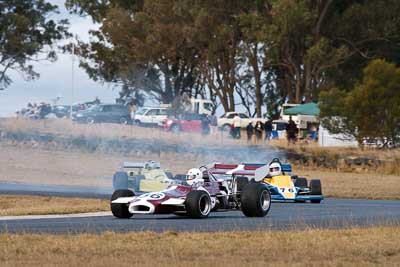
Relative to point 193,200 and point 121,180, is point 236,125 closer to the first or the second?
point 121,180

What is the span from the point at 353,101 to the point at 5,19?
146 feet

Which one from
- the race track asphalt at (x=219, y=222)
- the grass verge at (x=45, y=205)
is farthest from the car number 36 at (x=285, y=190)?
the grass verge at (x=45, y=205)

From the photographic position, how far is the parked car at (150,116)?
3285 inches

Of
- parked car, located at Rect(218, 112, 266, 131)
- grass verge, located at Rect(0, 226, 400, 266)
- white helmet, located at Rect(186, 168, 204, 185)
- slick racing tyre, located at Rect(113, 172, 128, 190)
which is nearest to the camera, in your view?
grass verge, located at Rect(0, 226, 400, 266)

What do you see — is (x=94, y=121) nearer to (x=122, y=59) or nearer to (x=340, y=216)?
A: (x=122, y=59)

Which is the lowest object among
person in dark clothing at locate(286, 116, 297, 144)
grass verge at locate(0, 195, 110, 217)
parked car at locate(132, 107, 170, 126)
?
grass verge at locate(0, 195, 110, 217)

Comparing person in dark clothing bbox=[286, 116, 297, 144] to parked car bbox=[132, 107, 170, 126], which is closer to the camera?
person in dark clothing bbox=[286, 116, 297, 144]

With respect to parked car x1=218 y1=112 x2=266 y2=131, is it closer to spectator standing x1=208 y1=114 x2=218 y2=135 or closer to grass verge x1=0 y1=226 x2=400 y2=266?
spectator standing x1=208 y1=114 x2=218 y2=135

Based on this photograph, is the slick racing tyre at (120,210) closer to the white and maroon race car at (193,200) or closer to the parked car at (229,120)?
the white and maroon race car at (193,200)

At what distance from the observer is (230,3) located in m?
87.7

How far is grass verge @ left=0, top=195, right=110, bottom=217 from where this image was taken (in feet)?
90.0

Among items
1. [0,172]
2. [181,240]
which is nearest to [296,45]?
[0,172]

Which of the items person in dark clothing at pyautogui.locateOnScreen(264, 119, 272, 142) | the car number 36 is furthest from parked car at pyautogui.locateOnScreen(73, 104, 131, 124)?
the car number 36

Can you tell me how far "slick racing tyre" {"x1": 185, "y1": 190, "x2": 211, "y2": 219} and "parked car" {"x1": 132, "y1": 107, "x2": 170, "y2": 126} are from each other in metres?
57.8
